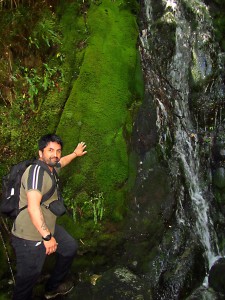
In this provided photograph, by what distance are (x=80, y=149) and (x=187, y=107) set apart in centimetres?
350

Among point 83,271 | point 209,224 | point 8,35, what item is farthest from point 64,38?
point 209,224

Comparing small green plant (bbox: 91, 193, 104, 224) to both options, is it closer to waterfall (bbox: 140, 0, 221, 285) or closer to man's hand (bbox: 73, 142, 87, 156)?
man's hand (bbox: 73, 142, 87, 156)

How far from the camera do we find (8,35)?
638 cm

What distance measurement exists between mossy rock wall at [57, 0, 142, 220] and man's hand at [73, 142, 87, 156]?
108mm

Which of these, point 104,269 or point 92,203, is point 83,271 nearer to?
point 104,269

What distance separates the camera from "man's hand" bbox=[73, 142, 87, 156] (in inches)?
236

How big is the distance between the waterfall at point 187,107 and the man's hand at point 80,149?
1778 millimetres

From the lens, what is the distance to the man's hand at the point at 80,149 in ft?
19.6

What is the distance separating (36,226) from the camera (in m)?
4.39

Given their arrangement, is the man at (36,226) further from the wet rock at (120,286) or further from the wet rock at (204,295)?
the wet rock at (204,295)

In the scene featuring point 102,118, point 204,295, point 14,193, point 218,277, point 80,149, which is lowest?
point 204,295

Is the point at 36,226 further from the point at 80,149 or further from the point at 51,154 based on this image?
the point at 80,149

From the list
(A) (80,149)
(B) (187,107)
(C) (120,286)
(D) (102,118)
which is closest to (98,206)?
(A) (80,149)

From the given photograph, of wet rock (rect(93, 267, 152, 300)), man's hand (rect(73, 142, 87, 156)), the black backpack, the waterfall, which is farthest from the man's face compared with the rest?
the waterfall
